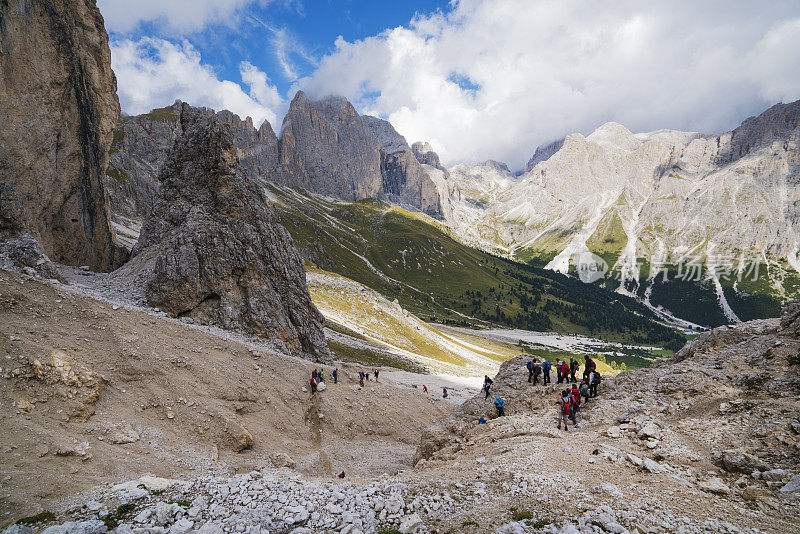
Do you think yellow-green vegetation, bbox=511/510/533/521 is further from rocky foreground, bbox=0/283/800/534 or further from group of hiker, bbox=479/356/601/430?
group of hiker, bbox=479/356/601/430

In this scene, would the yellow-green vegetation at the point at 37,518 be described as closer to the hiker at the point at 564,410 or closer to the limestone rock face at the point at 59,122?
the hiker at the point at 564,410

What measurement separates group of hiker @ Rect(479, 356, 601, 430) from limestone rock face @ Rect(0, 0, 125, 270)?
4813 centimetres

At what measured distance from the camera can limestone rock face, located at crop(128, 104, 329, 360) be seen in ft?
144

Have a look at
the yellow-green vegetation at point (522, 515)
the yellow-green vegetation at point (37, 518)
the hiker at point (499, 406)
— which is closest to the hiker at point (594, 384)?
the hiker at point (499, 406)

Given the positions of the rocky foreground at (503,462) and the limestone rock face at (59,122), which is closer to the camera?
the rocky foreground at (503,462)

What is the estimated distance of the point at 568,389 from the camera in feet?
80.4

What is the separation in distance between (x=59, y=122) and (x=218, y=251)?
22.8 metres

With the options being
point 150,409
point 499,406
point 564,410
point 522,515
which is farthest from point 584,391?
point 150,409

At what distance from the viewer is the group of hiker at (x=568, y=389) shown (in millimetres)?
20797

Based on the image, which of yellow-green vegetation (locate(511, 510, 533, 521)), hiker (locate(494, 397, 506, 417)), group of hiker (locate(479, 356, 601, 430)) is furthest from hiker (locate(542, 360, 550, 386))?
yellow-green vegetation (locate(511, 510, 533, 521))

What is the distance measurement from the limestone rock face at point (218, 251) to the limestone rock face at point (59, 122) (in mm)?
7303

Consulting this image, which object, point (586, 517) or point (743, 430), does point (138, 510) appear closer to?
point (586, 517)

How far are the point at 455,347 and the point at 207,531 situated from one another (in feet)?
396

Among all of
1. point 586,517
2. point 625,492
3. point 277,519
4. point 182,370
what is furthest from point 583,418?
point 182,370
